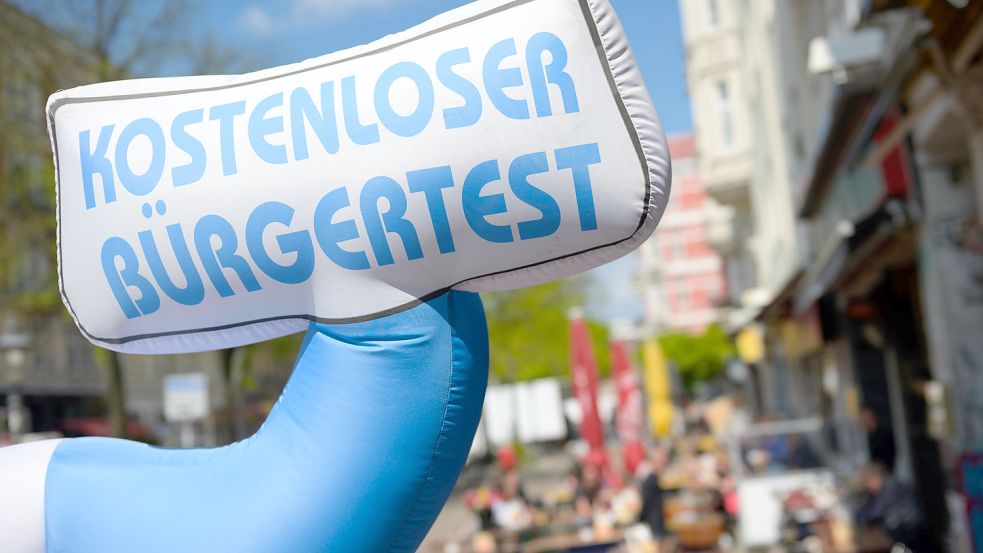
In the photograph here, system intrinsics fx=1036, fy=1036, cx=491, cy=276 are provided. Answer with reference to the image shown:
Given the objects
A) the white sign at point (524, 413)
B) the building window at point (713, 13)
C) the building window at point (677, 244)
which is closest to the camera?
the building window at point (713, 13)

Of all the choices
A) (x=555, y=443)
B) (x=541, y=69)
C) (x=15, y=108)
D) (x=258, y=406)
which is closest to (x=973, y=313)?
(x=541, y=69)

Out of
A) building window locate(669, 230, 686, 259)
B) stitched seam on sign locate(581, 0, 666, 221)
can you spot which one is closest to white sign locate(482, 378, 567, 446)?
stitched seam on sign locate(581, 0, 666, 221)

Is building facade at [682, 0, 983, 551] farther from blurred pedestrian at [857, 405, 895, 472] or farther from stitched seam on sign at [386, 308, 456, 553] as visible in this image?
stitched seam on sign at [386, 308, 456, 553]

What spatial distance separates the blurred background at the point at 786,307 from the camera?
806cm

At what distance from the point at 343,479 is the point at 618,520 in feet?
29.7

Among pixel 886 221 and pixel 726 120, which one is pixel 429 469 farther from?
pixel 726 120

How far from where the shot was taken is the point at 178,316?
8.41 ft

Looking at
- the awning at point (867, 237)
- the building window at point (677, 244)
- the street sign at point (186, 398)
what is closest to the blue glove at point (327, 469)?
the awning at point (867, 237)

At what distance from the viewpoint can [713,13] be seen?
1158 inches

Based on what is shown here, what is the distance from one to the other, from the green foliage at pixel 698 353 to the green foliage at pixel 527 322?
17990 millimetres

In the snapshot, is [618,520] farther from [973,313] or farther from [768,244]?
[768,244]

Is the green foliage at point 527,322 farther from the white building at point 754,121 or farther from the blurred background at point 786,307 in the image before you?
the white building at point 754,121

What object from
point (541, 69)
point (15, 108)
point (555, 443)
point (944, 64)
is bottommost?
point (555, 443)

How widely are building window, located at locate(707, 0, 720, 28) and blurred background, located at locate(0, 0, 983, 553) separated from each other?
0.27 feet
